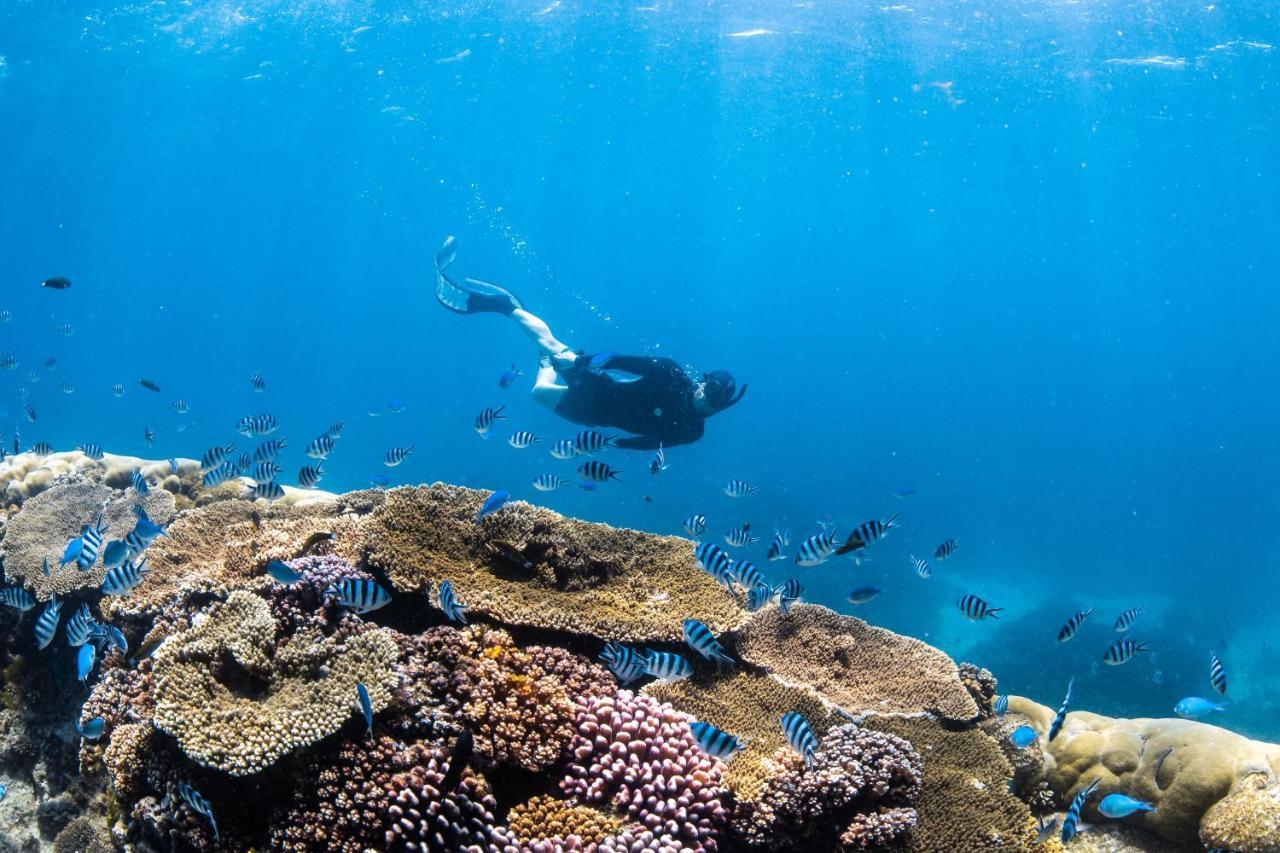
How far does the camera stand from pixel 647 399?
41.5ft

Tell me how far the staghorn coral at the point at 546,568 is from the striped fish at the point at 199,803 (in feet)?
5.27

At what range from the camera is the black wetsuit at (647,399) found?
40.4ft

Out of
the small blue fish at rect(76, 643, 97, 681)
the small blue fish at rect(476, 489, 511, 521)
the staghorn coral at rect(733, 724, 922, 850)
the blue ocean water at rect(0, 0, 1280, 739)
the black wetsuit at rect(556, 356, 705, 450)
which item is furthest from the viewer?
the blue ocean water at rect(0, 0, 1280, 739)

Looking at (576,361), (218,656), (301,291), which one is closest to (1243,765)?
(218,656)

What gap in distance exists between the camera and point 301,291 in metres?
148

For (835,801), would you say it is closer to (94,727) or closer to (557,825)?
(557,825)

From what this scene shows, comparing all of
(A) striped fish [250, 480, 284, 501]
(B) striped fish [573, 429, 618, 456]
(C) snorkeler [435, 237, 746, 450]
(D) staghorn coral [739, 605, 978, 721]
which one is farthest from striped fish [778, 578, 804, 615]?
(A) striped fish [250, 480, 284, 501]

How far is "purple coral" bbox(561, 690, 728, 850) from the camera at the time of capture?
390cm

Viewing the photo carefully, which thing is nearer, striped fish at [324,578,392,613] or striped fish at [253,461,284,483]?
striped fish at [324,578,392,613]

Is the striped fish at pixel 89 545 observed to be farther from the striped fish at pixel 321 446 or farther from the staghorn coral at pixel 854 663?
the staghorn coral at pixel 854 663

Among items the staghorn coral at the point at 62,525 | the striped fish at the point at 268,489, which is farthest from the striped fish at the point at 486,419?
the staghorn coral at the point at 62,525

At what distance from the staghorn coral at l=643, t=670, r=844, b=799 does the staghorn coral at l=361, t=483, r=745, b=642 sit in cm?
38

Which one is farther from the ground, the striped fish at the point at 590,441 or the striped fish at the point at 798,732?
the striped fish at the point at 798,732

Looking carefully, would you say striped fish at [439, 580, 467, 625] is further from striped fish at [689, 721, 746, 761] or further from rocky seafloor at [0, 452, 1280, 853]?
striped fish at [689, 721, 746, 761]
